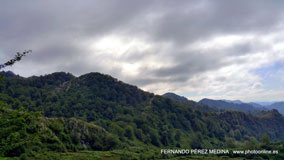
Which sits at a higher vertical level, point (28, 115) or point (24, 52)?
point (24, 52)

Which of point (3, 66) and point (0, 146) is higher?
point (3, 66)

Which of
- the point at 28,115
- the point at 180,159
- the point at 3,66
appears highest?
the point at 3,66

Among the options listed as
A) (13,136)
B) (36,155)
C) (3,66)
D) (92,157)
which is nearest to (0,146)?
(13,136)

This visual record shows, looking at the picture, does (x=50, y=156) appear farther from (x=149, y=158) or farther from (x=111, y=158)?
(x=149, y=158)

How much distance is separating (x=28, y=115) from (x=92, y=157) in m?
175

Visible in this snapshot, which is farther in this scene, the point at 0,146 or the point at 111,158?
the point at 111,158

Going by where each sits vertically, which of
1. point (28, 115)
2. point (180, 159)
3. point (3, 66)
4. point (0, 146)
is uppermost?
point (3, 66)

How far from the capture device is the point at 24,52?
21.5 metres

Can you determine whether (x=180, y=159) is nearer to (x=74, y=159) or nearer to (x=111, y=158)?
(x=111, y=158)

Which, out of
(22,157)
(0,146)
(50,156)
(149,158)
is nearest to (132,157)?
(149,158)

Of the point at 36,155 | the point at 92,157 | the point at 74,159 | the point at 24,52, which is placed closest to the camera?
the point at 24,52

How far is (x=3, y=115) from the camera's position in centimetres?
2320

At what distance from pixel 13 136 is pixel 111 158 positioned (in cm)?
17823

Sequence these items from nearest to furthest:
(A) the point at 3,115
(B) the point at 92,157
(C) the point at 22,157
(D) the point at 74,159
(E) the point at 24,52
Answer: (E) the point at 24,52 < (A) the point at 3,115 < (C) the point at 22,157 < (D) the point at 74,159 < (B) the point at 92,157
